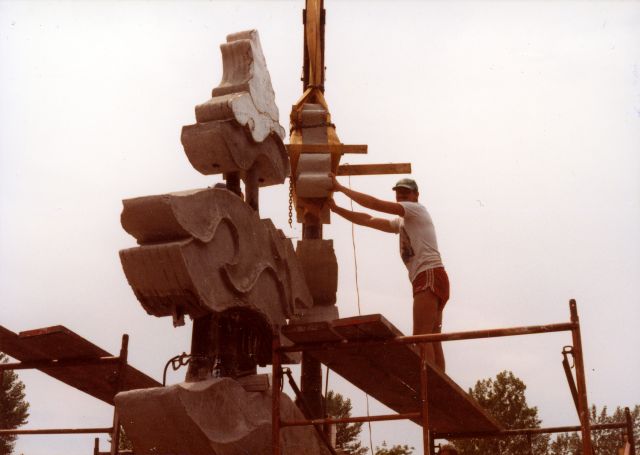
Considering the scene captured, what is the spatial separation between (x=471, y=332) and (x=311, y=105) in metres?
4.09

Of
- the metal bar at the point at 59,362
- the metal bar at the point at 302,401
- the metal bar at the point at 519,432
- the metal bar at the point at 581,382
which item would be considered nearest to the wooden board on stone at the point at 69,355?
the metal bar at the point at 59,362

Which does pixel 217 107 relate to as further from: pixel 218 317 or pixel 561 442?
pixel 561 442

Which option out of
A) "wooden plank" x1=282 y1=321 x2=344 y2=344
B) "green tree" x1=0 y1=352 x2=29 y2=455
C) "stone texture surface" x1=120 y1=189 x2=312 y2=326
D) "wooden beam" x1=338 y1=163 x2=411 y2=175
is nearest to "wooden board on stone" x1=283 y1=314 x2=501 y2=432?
"wooden plank" x1=282 y1=321 x2=344 y2=344

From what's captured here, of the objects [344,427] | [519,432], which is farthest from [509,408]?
[519,432]

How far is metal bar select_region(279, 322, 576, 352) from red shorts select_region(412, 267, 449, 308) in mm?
1591

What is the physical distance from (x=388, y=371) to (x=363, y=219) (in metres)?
1.96

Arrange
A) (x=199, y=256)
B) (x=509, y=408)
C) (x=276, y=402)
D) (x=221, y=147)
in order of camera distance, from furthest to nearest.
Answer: (x=509, y=408), (x=221, y=147), (x=199, y=256), (x=276, y=402)

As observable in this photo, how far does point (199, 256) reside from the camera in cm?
613

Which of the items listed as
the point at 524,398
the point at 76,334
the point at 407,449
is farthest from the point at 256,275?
the point at 524,398

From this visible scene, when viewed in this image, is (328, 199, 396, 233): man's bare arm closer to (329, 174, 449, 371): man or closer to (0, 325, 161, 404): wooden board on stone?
(329, 174, 449, 371): man

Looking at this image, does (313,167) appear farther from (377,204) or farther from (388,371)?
(388,371)

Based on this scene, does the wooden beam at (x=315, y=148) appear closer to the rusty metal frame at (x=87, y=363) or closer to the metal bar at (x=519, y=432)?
the rusty metal frame at (x=87, y=363)

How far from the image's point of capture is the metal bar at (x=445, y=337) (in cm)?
540

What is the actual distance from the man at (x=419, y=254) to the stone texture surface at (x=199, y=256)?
48.3 inches
